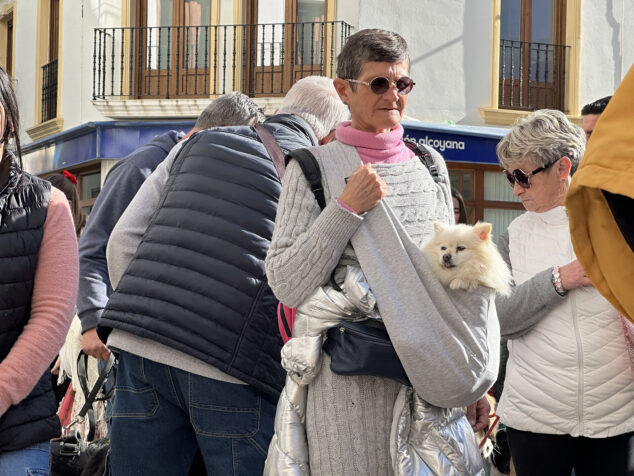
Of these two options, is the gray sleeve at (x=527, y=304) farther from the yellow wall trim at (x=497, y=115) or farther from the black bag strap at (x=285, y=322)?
the yellow wall trim at (x=497, y=115)

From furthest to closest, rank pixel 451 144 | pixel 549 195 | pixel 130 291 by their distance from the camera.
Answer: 1. pixel 451 144
2. pixel 549 195
3. pixel 130 291

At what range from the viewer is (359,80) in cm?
288

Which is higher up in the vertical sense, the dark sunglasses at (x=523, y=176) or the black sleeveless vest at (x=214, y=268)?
the dark sunglasses at (x=523, y=176)

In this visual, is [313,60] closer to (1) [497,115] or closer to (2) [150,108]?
(2) [150,108]

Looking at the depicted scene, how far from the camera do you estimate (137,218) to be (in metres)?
3.44

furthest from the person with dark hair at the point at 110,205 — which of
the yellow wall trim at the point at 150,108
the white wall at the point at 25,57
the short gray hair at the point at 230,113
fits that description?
the white wall at the point at 25,57

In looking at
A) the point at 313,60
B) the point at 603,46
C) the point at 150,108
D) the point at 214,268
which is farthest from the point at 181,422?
the point at 603,46

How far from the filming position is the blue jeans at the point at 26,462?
266 cm

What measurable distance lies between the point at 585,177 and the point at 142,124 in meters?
15.8

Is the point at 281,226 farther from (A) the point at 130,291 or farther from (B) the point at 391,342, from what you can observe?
(A) the point at 130,291

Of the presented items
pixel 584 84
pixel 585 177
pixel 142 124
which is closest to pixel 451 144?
pixel 584 84

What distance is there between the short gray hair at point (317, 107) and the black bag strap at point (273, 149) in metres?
0.35

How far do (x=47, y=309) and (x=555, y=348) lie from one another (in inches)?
68.7

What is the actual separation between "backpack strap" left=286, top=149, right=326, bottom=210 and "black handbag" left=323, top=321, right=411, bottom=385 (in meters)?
0.38
